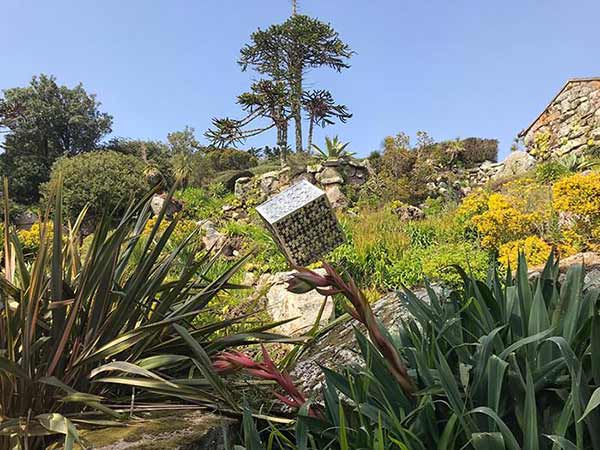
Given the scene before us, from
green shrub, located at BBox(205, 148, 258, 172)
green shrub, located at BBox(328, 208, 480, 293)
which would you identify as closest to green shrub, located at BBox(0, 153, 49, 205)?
green shrub, located at BBox(205, 148, 258, 172)

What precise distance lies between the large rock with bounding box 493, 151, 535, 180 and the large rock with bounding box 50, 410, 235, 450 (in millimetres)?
15243

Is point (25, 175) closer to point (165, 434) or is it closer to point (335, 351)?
point (335, 351)

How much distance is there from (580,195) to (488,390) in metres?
5.58

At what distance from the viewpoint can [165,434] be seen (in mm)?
1378

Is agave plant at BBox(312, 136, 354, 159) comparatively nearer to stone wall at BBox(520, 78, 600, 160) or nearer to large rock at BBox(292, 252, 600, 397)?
stone wall at BBox(520, 78, 600, 160)

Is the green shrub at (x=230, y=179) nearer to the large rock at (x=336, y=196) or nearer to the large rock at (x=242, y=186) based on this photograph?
the large rock at (x=242, y=186)

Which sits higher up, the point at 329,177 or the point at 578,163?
the point at 329,177

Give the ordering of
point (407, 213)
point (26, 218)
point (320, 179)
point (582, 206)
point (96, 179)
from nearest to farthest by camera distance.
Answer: point (582, 206)
point (407, 213)
point (320, 179)
point (96, 179)
point (26, 218)

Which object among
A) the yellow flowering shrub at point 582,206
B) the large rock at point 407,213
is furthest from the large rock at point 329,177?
the yellow flowering shrub at point 582,206

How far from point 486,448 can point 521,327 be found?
45 centimetres

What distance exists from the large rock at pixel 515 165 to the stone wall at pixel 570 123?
25 cm

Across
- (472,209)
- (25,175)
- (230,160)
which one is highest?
(25,175)

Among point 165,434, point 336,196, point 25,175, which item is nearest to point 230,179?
point 336,196

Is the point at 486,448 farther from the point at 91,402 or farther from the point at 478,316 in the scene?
the point at 91,402
